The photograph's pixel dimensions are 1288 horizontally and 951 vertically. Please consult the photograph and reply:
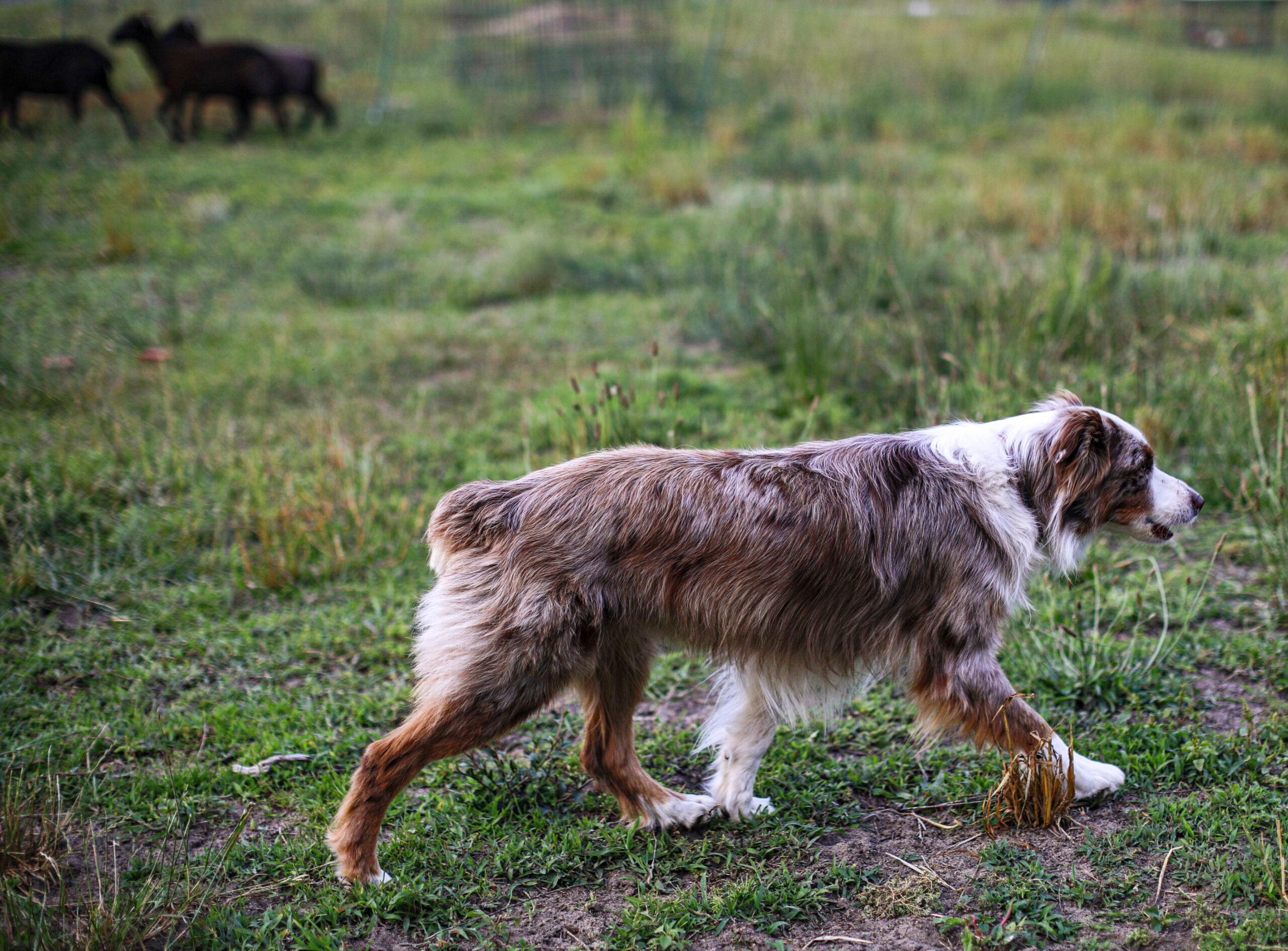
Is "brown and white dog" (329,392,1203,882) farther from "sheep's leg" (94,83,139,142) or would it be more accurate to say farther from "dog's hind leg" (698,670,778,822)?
"sheep's leg" (94,83,139,142)

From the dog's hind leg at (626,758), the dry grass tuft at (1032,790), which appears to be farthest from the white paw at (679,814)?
the dry grass tuft at (1032,790)

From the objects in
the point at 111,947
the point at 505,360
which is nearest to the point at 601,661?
the point at 111,947

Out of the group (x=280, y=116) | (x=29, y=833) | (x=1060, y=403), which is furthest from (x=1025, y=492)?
(x=280, y=116)

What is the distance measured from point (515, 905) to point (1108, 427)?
245 cm

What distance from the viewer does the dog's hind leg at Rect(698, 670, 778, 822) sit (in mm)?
3342

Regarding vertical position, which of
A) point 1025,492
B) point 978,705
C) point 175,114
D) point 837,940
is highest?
point 175,114

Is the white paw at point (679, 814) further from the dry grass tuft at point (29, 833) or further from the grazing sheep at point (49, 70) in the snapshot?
the grazing sheep at point (49, 70)

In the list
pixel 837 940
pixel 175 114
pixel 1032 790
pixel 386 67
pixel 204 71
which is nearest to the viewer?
pixel 837 940

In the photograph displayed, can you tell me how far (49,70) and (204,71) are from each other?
181cm

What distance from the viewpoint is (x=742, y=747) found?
3.35m

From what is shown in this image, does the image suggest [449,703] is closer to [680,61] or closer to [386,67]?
[680,61]

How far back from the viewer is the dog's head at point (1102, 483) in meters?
3.20

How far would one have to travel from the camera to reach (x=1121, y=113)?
46.7 ft

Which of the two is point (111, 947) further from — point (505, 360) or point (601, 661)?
point (505, 360)
